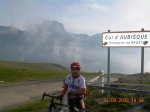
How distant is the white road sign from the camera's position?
721 inches

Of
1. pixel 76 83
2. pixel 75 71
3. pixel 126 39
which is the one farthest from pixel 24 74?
pixel 75 71

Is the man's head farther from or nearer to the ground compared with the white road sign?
nearer to the ground

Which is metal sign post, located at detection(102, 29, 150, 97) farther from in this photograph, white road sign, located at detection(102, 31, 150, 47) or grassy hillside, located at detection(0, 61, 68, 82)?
grassy hillside, located at detection(0, 61, 68, 82)

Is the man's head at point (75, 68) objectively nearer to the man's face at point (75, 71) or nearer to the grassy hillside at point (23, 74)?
the man's face at point (75, 71)

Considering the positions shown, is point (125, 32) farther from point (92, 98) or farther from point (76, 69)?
point (76, 69)

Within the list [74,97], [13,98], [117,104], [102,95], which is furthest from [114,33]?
[74,97]

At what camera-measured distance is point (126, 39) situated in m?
18.9

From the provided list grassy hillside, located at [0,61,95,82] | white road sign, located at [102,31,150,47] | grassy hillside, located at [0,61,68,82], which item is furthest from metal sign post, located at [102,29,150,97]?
grassy hillside, located at [0,61,68,82]

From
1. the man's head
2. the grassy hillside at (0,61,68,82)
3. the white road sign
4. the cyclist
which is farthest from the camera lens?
the grassy hillside at (0,61,68,82)

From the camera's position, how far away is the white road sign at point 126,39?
18312mm

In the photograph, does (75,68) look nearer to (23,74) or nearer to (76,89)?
(76,89)

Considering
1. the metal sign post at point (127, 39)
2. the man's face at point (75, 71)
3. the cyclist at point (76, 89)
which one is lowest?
the cyclist at point (76, 89)

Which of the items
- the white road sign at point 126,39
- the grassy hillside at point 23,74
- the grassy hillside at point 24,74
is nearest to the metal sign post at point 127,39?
the white road sign at point 126,39

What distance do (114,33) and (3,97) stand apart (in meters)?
7.79
